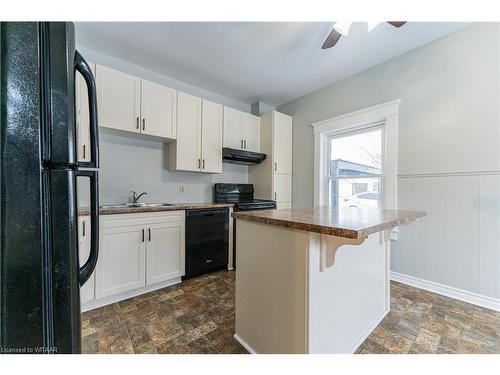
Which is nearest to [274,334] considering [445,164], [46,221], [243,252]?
[243,252]

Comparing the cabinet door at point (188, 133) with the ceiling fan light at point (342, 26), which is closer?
the ceiling fan light at point (342, 26)

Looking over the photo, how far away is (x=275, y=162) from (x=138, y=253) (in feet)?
7.78

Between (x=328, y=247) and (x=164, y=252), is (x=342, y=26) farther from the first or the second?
(x=164, y=252)

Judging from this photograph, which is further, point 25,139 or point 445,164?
point 445,164

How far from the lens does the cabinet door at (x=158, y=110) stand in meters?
2.46

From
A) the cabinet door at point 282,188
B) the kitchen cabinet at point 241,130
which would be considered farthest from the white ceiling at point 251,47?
the cabinet door at point 282,188

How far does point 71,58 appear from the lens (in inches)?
23.3

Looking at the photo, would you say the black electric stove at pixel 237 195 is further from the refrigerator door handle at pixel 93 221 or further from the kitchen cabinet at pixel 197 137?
the refrigerator door handle at pixel 93 221

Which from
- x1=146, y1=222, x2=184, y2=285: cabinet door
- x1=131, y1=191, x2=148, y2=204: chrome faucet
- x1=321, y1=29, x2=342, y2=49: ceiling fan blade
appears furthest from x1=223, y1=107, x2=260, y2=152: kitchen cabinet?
x1=321, y1=29, x2=342, y2=49: ceiling fan blade

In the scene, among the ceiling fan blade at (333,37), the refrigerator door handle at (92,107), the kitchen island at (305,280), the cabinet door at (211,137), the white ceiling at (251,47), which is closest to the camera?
the refrigerator door handle at (92,107)

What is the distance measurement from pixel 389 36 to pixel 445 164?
145cm
